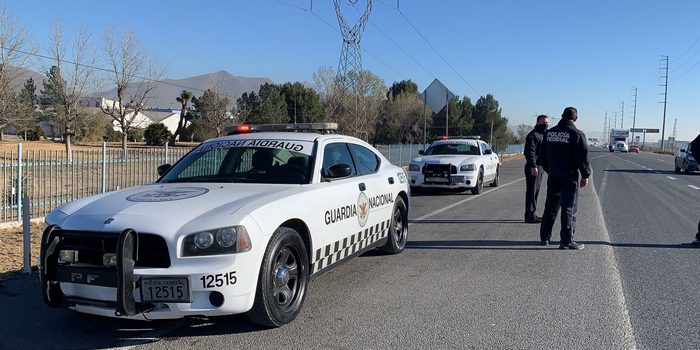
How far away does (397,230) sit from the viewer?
23.7 ft

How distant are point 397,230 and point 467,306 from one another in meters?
2.30

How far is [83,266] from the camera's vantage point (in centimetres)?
393

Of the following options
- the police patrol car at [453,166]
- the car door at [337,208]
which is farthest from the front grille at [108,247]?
the police patrol car at [453,166]

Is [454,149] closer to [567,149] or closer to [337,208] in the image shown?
[567,149]

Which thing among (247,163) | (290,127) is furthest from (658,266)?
(247,163)

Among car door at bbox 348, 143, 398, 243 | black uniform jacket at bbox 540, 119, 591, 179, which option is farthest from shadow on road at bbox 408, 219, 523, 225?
car door at bbox 348, 143, 398, 243

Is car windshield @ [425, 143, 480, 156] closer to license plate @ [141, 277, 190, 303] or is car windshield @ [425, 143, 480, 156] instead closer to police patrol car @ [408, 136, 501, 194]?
police patrol car @ [408, 136, 501, 194]

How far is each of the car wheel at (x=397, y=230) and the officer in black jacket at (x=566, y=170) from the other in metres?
2.08

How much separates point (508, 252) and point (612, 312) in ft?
8.36

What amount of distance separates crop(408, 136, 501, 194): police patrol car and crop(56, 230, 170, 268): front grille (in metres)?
11.3

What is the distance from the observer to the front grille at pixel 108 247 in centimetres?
384

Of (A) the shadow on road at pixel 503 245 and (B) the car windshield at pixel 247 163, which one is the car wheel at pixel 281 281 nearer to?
(B) the car windshield at pixel 247 163

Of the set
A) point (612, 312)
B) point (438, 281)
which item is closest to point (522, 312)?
point (612, 312)

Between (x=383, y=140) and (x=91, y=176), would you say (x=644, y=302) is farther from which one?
(x=383, y=140)
